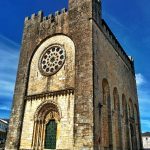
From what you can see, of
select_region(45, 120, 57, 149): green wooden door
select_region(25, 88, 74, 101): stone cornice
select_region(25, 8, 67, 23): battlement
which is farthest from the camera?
select_region(25, 8, 67, 23): battlement

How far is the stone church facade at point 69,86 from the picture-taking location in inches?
473

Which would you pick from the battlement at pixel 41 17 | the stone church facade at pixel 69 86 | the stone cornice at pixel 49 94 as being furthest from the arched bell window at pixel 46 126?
the battlement at pixel 41 17

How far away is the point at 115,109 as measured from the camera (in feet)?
52.2

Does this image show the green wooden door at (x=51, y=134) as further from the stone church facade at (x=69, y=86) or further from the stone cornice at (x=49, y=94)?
the stone cornice at (x=49, y=94)

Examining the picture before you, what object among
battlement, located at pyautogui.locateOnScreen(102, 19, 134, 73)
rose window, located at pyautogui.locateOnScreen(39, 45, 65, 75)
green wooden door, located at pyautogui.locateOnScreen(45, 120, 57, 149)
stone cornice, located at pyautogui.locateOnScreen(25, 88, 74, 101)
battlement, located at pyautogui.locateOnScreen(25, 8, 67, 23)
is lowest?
green wooden door, located at pyautogui.locateOnScreen(45, 120, 57, 149)

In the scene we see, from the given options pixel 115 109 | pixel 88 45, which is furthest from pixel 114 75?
pixel 88 45

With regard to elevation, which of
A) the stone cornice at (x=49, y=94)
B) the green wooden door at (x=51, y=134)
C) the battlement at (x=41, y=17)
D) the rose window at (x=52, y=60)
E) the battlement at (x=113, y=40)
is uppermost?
the battlement at (x=41, y=17)

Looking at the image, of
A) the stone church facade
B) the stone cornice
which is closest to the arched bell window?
the stone church facade

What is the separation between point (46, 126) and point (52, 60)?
5.12 metres

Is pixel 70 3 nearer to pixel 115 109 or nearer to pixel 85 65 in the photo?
pixel 85 65

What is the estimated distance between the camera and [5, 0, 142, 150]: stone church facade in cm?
1202

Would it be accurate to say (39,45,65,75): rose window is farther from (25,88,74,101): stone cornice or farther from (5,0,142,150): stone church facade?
(25,88,74,101): stone cornice

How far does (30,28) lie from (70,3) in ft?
14.7

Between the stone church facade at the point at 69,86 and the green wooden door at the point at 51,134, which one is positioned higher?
the stone church facade at the point at 69,86
